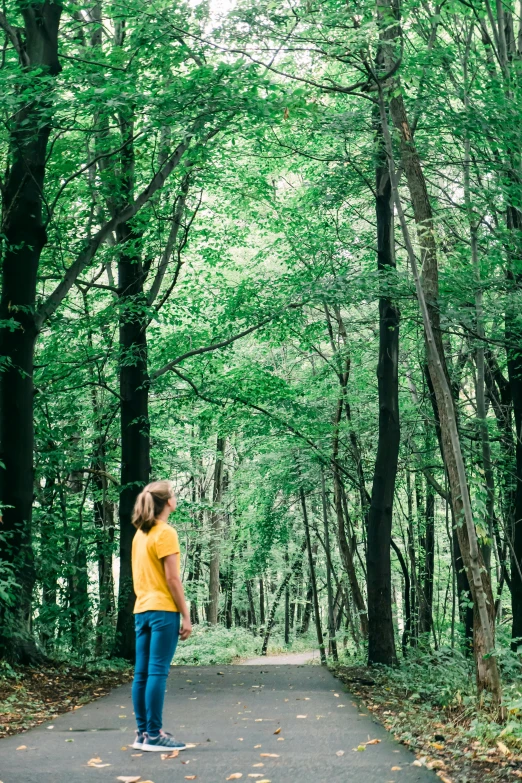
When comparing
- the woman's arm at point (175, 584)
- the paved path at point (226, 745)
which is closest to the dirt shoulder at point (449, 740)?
the paved path at point (226, 745)

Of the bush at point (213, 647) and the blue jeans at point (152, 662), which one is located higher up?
the blue jeans at point (152, 662)

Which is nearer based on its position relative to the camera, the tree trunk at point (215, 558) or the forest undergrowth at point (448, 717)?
the forest undergrowth at point (448, 717)

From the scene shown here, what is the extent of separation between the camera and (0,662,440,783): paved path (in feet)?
15.1

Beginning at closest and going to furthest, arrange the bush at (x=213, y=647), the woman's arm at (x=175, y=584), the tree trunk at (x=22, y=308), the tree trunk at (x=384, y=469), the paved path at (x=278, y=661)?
the woman's arm at (x=175, y=584) → the tree trunk at (x=22, y=308) → the tree trunk at (x=384, y=469) → the paved path at (x=278, y=661) → the bush at (x=213, y=647)

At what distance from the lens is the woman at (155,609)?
5312 millimetres

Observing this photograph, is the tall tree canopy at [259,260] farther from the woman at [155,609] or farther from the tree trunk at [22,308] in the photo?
the woman at [155,609]

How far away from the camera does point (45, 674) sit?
10.6m

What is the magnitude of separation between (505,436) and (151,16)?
33.2 feet

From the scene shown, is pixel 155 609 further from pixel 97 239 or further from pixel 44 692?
pixel 97 239

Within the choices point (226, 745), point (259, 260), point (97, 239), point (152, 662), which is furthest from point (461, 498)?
point (259, 260)

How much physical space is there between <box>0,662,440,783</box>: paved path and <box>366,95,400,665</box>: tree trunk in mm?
4041

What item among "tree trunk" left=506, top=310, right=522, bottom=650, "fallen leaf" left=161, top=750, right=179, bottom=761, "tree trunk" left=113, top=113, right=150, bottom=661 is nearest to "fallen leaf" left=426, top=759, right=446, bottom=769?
"fallen leaf" left=161, top=750, right=179, bottom=761

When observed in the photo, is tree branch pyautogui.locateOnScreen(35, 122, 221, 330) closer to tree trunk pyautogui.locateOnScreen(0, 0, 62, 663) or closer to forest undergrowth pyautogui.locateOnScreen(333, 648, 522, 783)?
tree trunk pyautogui.locateOnScreen(0, 0, 62, 663)

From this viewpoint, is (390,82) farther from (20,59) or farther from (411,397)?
(411,397)
